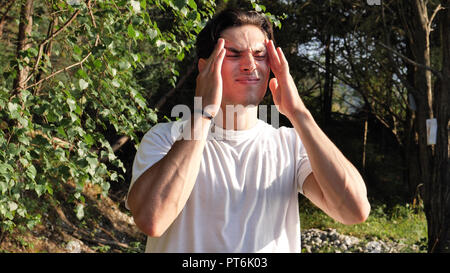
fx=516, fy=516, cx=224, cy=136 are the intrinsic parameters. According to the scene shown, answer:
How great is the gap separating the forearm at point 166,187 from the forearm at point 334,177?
12.7 inches

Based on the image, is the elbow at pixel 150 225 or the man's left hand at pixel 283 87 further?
the man's left hand at pixel 283 87

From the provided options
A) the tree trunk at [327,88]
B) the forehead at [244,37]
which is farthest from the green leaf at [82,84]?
the tree trunk at [327,88]

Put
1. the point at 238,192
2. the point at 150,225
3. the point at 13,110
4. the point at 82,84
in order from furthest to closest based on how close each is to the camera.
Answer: the point at 82,84 < the point at 13,110 < the point at 238,192 < the point at 150,225

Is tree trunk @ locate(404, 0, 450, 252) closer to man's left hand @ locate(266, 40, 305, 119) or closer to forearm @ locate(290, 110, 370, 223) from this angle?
man's left hand @ locate(266, 40, 305, 119)

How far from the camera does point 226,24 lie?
1743 mm

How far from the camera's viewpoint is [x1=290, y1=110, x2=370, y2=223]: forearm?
4.90 ft

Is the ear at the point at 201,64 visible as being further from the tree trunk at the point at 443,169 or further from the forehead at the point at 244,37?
the tree trunk at the point at 443,169

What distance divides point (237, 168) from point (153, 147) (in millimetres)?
268

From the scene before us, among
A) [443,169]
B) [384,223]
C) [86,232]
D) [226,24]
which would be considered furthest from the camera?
[384,223]

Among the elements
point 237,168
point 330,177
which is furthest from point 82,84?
point 330,177

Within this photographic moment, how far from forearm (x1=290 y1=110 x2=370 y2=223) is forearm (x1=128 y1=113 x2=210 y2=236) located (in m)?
0.32

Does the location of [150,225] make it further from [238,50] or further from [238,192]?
[238,50]

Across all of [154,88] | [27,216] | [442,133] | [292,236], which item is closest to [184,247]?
[292,236]

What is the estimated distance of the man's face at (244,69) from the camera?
1.64 metres
